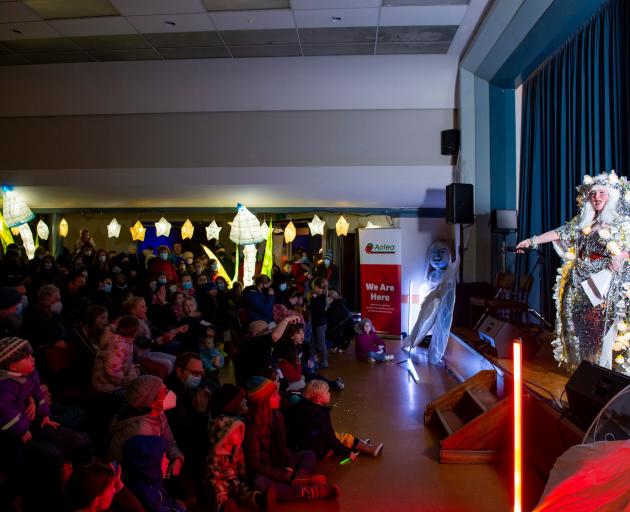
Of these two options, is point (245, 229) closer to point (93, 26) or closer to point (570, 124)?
point (93, 26)

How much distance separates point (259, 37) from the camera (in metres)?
6.59

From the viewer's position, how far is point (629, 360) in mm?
3543

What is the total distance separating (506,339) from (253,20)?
180 inches

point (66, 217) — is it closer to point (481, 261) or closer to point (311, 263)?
point (311, 263)

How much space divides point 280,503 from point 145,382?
1.04 m

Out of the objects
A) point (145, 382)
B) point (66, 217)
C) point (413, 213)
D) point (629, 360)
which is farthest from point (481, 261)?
point (66, 217)

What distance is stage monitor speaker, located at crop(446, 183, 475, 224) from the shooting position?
652cm

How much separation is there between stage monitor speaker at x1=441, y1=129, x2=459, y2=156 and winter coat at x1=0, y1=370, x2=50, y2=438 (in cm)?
600

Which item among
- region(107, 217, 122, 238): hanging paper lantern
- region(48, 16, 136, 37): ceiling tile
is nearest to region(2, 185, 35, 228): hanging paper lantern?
region(107, 217, 122, 238): hanging paper lantern

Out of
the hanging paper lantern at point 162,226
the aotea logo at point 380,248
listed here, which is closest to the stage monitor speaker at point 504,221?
the aotea logo at point 380,248

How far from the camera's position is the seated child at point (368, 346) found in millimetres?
6609

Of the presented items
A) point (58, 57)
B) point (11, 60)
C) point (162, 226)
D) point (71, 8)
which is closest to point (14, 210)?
point (11, 60)

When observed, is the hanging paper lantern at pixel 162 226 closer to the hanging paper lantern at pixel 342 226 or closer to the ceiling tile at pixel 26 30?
the hanging paper lantern at pixel 342 226

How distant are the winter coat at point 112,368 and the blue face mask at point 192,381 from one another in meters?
0.44
